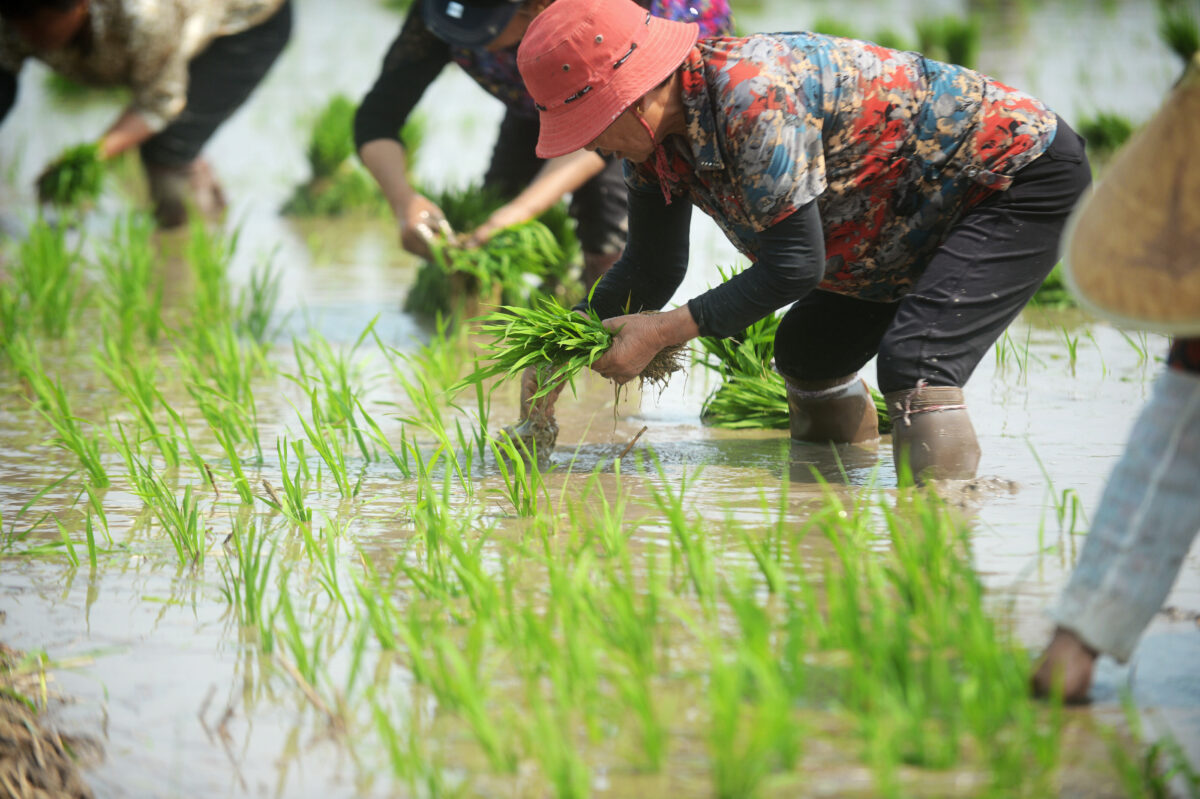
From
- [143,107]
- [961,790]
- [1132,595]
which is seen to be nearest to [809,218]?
[1132,595]

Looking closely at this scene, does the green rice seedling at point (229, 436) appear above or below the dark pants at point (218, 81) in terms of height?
below

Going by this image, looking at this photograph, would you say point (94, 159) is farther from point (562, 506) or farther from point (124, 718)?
point (124, 718)

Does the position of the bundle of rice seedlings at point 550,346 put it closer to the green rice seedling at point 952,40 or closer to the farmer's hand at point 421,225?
the farmer's hand at point 421,225

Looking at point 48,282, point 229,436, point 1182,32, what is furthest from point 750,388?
point 1182,32

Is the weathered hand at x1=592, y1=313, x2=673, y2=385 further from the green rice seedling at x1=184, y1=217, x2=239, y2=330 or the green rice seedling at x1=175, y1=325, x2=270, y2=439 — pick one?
the green rice seedling at x1=184, y1=217, x2=239, y2=330

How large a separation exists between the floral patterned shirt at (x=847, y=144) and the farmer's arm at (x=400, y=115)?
1.43m

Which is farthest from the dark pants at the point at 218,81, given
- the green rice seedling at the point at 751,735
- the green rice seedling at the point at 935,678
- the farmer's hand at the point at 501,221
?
the green rice seedling at the point at 751,735

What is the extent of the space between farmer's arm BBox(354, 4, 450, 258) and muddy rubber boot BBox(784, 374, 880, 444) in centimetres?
144

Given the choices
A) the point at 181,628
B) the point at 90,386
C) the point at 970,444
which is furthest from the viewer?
the point at 90,386

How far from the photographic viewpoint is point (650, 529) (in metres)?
2.40

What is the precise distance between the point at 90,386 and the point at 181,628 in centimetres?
193

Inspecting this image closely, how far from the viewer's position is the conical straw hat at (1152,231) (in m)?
1.51

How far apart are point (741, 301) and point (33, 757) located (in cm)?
143

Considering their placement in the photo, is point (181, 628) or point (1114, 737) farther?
point (181, 628)
